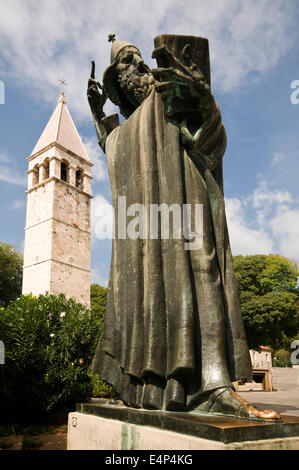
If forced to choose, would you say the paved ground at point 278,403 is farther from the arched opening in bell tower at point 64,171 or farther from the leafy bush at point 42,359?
the arched opening in bell tower at point 64,171

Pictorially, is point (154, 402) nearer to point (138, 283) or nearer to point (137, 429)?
point (137, 429)

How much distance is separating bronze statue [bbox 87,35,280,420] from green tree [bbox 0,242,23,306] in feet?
128

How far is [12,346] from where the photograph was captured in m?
7.48

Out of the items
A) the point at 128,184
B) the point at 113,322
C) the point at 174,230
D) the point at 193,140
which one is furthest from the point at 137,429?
the point at 193,140

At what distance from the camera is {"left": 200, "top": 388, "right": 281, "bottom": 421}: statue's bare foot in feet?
6.70

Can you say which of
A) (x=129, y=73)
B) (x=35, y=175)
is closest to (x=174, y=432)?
(x=129, y=73)

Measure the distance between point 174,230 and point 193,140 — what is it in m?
0.80

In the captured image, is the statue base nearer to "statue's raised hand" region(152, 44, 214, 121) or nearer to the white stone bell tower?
"statue's raised hand" region(152, 44, 214, 121)

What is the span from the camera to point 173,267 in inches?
109

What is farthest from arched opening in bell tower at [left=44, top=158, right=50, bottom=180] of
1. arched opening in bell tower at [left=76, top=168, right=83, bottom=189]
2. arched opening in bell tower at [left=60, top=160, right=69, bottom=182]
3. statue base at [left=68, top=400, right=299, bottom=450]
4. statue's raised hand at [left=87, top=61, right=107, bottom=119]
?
statue base at [left=68, top=400, right=299, bottom=450]

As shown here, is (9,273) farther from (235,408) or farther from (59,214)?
(235,408)

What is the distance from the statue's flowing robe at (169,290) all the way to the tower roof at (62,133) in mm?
41116

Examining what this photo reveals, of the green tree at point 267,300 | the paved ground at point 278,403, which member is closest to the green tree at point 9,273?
the green tree at point 267,300

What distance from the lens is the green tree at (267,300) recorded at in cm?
2570
